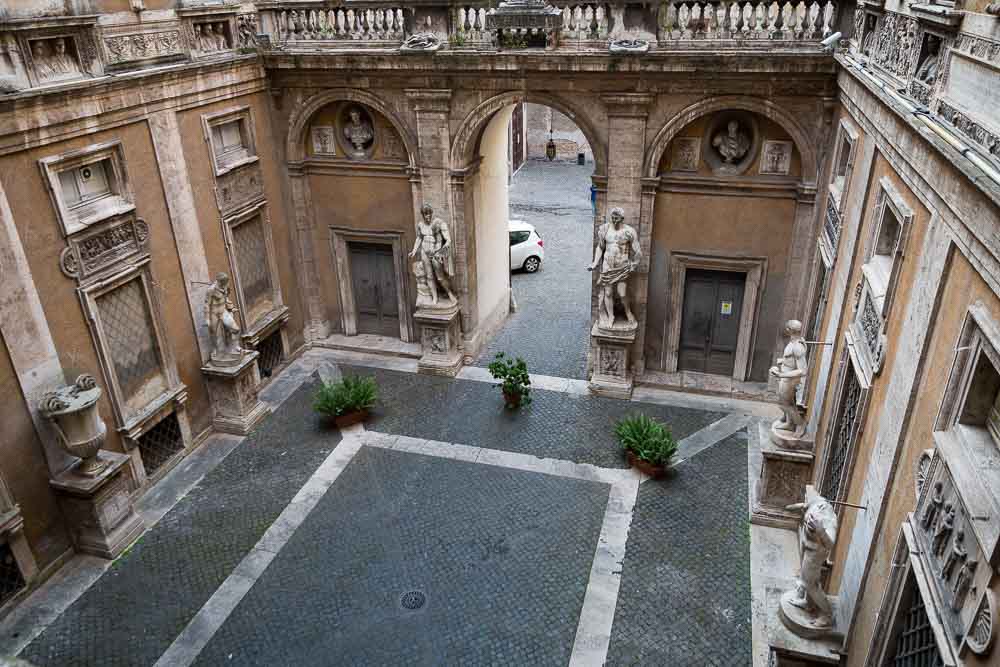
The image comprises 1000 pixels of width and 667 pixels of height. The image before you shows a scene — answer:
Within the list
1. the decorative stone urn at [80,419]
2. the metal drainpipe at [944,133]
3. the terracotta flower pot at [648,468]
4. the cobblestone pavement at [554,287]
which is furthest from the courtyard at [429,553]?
the metal drainpipe at [944,133]

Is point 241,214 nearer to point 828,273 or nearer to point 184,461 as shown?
point 184,461

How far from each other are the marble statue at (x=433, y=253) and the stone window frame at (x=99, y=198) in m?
4.87

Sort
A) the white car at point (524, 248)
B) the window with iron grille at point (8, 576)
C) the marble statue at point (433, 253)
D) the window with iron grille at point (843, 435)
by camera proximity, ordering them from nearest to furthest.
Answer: the window with iron grille at point (843, 435) < the window with iron grille at point (8, 576) < the marble statue at point (433, 253) < the white car at point (524, 248)

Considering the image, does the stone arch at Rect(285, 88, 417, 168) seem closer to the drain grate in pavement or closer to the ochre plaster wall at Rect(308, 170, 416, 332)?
the ochre plaster wall at Rect(308, 170, 416, 332)

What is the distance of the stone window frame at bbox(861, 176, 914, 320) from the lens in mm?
6383

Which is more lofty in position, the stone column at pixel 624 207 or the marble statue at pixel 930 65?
the marble statue at pixel 930 65

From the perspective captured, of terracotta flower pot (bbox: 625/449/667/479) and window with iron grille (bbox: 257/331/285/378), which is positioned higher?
window with iron grille (bbox: 257/331/285/378)

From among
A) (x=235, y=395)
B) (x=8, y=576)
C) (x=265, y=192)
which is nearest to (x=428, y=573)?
(x=235, y=395)

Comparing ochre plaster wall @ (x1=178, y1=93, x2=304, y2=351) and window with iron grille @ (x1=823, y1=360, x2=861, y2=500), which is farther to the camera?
ochre plaster wall @ (x1=178, y1=93, x2=304, y2=351)

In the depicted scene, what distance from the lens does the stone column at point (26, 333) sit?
28.3 feet

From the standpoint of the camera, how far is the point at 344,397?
12625mm

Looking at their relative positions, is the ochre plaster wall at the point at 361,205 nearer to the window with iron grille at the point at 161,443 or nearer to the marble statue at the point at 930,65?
the window with iron grille at the point at 161,443

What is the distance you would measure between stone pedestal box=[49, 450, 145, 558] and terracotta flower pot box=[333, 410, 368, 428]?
11.4 ft

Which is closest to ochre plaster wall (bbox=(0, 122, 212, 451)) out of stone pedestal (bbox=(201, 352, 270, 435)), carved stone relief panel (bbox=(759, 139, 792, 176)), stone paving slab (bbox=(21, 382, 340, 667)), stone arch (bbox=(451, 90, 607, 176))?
stone pedestal (bbox=(201, 352, 270, 435))
